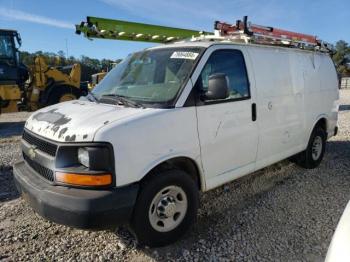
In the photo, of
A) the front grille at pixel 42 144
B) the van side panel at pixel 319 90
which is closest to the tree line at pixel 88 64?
the van side panel at pixel 319 90

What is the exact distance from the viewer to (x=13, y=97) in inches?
503

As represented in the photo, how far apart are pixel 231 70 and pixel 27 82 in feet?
38.6

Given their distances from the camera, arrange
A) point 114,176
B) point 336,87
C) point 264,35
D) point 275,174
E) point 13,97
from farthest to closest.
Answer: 1. point 13,97
2. point 336,87
3. point 275,174
4. point 264,35
5. point 114,176

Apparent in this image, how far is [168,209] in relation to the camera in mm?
3402

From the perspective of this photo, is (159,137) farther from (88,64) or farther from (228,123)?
(88,64)

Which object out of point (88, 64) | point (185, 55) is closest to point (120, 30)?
point (185, 55)

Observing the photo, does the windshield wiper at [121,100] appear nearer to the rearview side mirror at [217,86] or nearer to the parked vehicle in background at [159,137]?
the parked vehicle in background at [159,137]

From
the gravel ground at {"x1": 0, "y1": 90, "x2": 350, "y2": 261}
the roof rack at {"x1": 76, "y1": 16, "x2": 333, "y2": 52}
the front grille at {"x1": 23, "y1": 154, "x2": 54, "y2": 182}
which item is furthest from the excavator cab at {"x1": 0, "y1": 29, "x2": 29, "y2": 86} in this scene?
the front grille at {"x1": 23, "y1": 154, "x2": 54, "y2": 182}

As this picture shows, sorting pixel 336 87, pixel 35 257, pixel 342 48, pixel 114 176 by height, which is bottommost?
pixel 35 257

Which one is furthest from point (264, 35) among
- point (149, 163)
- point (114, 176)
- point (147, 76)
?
point (114, 176)

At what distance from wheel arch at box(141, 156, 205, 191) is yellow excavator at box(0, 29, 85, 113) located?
11.0 m

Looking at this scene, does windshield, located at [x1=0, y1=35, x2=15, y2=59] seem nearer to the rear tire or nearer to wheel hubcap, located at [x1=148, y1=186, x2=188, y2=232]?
the rear tire

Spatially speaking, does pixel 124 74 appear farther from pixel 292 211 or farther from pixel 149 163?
pixel 292 211

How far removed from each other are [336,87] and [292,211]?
3.40m
